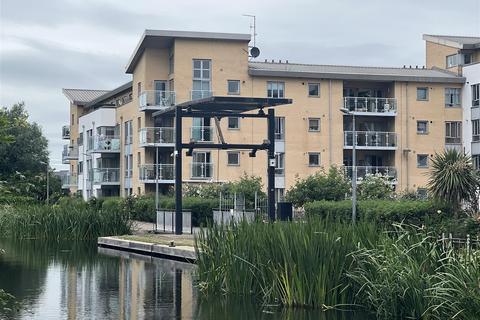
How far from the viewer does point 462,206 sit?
32.3 metres

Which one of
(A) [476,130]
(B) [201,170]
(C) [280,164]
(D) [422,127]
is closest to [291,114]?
(C) [280,164]

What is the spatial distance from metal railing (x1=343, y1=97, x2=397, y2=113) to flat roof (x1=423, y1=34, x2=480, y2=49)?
25.2 feet

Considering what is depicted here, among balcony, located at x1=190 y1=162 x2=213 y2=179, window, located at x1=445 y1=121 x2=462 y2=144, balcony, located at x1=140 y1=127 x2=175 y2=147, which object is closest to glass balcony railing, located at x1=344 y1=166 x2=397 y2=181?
window, located at x1=445 y1=121 x2=462 y2=144

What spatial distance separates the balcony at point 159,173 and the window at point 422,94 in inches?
767

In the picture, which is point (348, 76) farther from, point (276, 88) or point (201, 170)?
point (201, 170)

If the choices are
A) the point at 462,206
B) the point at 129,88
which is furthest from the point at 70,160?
the point at 462,206

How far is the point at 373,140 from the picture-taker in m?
61.4

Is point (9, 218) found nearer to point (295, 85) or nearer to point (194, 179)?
point (194, 179)

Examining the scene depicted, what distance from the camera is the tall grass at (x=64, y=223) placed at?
3847 centimetres

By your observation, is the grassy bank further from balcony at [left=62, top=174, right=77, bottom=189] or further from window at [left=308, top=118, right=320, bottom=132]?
balcony at [left=62, top=174, right=77, bottom=189]

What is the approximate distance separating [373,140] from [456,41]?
1189cm

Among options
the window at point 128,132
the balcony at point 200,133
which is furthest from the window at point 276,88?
the window at point 128,132

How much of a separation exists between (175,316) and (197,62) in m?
43.6

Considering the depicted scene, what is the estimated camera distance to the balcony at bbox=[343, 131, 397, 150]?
60875mm
